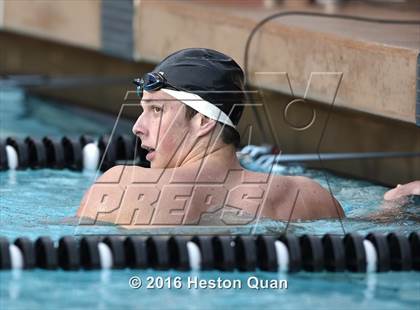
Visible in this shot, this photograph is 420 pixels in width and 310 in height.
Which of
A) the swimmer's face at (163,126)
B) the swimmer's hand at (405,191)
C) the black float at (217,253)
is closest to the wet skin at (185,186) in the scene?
the swimmer's face at (163,126)

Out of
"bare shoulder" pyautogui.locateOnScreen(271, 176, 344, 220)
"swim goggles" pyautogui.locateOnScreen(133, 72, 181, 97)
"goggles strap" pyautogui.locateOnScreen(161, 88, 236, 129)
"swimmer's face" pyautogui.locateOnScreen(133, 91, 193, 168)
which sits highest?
"swim goggles" pyautogui.locateOnScreen(133, 72, 181, 97)

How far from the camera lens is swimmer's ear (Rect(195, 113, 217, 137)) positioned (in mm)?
4379

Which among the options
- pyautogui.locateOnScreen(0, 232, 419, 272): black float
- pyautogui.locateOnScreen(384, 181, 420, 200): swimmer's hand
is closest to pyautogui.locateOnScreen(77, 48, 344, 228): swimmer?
pyautogui.locateOnScreen(0, 232, 419, 272): black float

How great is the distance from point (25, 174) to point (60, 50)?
291cm

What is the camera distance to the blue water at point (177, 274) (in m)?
3.73

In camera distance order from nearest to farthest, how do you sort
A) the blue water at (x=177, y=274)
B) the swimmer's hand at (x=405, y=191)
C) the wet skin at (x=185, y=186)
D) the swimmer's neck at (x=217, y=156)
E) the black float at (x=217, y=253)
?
the blue water at (x=177, y=274) → the black float at (x=217, y=253) → the wet skin at (x=185, y=186) → the swimmer's neck at (x=217, y=156) → the swimmer's hand at (x=405, y=191)

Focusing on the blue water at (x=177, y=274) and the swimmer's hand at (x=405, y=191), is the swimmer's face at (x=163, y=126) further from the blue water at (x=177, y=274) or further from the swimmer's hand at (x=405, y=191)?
the swimmer's hand at (x=405, y=191)

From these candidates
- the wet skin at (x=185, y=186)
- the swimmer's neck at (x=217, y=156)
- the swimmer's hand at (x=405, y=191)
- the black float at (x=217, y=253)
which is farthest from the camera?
the swimmer's hand at (x=405, y=191)

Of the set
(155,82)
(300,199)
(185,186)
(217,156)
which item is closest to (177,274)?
(185,186)

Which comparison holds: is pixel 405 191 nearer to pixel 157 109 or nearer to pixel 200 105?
pixel 200 105

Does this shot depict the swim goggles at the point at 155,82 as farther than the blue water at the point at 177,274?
Yes

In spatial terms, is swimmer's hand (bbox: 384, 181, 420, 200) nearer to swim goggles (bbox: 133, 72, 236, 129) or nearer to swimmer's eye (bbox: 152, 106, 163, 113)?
swim goggles (bbox: 133, 72, 236, 129)

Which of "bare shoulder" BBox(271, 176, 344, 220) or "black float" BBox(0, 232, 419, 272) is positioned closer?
"black float" BBox(0, 232, 419, 272)

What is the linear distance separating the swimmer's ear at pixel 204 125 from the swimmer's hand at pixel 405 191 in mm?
885
